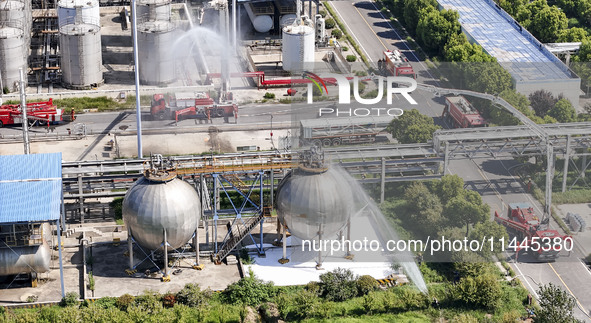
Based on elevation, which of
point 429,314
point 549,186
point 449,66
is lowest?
point 429,314

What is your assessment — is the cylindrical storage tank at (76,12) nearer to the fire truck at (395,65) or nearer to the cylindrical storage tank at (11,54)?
the cylindrical storage tank at (11,54)

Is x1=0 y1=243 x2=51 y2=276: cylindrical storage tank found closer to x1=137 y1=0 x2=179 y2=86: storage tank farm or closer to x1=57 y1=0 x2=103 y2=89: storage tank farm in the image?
x1=57 y1=0 x2=103 y2=89: storage tank farm

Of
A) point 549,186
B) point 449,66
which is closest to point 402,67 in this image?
point 449,66

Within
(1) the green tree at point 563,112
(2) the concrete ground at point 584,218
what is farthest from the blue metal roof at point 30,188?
(1) the green tree at point 563,112

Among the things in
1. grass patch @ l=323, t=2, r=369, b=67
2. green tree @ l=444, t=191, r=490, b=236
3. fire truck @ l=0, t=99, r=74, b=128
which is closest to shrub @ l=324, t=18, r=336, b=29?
grass patch @ l=323, t=2, r=369, b=67

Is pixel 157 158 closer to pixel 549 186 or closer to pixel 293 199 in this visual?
pixel 293 199

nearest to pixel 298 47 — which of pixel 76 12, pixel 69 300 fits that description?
pixel 76 12
